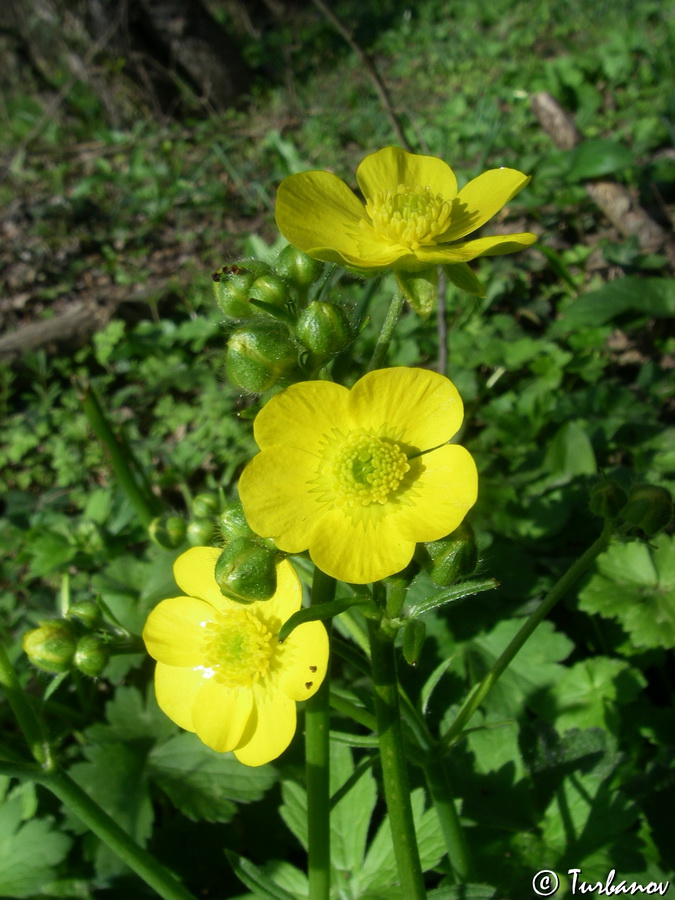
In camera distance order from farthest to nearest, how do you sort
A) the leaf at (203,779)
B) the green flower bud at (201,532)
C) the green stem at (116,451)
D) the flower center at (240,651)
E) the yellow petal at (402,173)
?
the green stem at (116,451) → the leaf at (203,779) → the green flower bud at (201,532) → the yellow petal at (402,173) → the flower center at (240,651)

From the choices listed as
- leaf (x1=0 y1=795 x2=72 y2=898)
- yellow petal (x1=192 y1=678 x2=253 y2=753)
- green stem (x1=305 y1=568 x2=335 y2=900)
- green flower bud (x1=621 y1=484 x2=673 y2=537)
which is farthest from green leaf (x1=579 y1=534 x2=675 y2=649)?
leaf (x1=0 y1=795 x2=72 y2=898)

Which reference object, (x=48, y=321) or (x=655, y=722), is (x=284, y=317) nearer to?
(x=655, y=722)

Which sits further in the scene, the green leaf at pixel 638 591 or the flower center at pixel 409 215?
the green leaf at pixel 638 591

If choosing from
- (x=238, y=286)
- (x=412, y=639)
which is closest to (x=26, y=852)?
(x=412, y=639)

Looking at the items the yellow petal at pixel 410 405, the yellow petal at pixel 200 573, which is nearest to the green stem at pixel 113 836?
the yellow petal at pixel 200 573

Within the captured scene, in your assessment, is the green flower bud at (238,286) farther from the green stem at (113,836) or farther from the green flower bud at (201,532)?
the green stem at (113,836)

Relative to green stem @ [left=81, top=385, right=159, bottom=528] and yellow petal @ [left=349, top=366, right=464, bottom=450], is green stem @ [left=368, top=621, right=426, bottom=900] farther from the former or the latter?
green stem @ [left=81, top=385, right=159, bottom=528]

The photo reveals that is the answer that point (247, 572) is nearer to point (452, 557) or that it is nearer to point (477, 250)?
point (452, 557)
